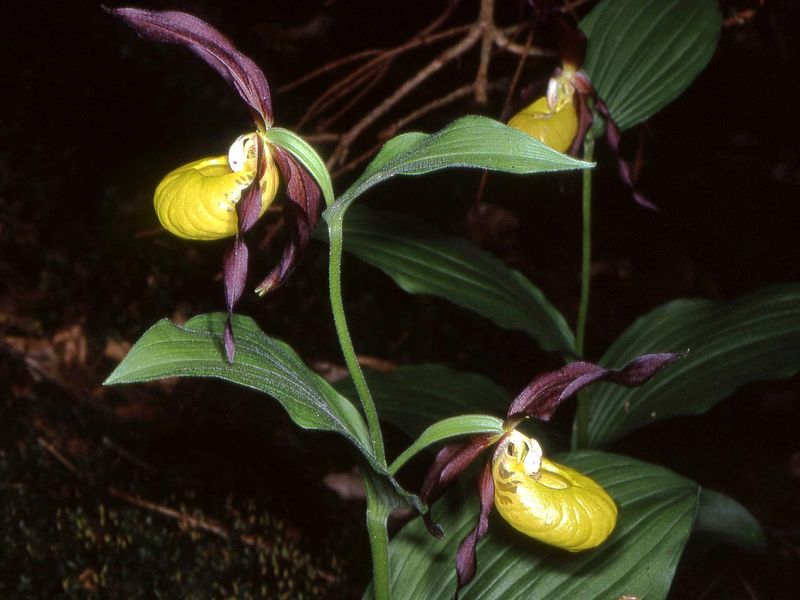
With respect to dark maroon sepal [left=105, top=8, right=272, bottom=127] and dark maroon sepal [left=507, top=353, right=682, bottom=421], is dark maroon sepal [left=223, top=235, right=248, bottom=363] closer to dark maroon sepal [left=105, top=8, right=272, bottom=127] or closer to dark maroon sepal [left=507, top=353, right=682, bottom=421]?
dark maroon sepal [left=105, top=8, right=272, bottom=127]

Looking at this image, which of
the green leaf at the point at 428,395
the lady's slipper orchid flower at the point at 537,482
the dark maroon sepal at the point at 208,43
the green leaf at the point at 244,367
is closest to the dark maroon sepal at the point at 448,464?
the lady's slipper orchid flower at the point at 537,482

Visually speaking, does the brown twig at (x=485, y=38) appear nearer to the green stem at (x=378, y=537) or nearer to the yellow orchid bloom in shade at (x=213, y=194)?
the yellow orchid bloom in shade at (x=213, y=194)

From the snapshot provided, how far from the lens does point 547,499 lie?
1.27 metres

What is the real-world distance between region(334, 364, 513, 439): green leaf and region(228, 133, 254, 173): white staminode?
0.93m

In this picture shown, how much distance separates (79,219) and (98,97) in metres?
0.45

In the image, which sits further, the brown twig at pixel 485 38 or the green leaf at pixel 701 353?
the brown twig at pixel 485 38

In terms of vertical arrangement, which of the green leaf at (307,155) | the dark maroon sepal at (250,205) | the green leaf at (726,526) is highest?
the green leaf at (307,155)

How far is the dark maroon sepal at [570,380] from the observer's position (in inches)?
46.4

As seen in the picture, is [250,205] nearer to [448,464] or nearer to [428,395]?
A: [448,464]

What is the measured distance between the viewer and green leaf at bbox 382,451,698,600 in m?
1.42

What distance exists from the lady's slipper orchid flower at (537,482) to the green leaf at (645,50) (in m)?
1.07

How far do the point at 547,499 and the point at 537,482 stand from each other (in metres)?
0.04

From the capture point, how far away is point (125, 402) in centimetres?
284

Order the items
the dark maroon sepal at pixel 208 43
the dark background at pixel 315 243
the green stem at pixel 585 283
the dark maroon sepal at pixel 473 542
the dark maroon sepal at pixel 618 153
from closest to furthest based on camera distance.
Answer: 1. the dark maroon sepal at pixel 208 43
2. the dark maroon sepal at pixel 473 542
3. the dark maroon sepal at pixel 618 153
4. the green stem at pixel 585 283
5. the dark background at pixel 315 243
